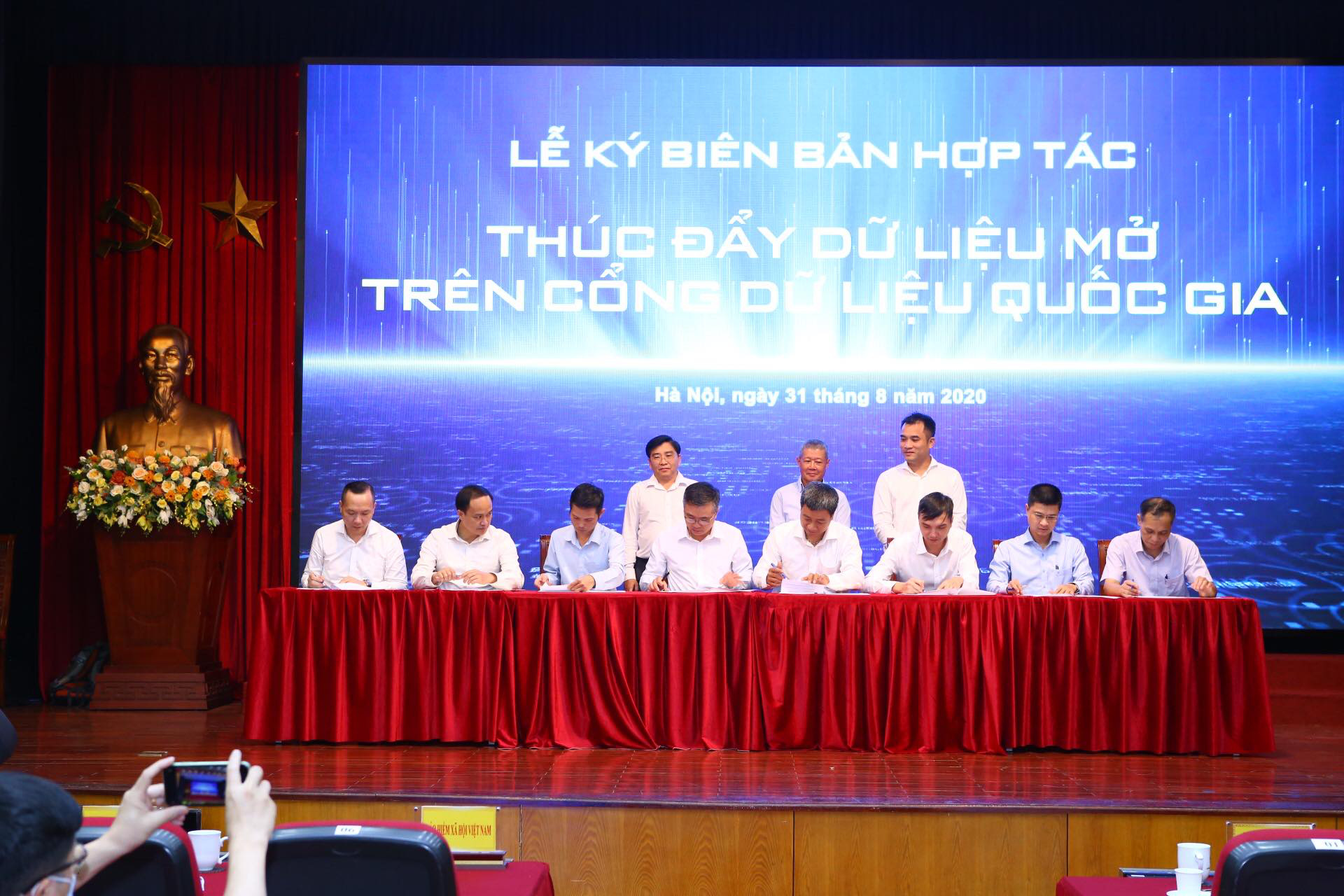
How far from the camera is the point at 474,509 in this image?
5527mm

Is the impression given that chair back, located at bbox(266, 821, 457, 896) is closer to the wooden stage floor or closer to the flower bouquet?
the wooden stage floor

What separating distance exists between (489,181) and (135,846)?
551cm

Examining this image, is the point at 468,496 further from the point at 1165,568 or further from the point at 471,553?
the point at 1165,568

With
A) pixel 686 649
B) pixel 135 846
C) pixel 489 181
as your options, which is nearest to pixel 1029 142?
pixel 489 181

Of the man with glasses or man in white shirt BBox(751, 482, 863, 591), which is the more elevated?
man in white shirt BBox(751, 482, 863, 591)

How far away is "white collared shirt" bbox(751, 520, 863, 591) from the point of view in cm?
539

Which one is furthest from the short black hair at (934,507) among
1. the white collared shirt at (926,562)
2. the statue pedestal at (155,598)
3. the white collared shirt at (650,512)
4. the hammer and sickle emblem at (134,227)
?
the hammer and sickle emblem at (134,227)

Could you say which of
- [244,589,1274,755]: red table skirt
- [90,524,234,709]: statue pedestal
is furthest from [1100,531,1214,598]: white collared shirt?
[90,524,234,709]: statue pedestal

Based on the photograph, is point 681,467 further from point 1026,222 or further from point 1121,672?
point 1121,672

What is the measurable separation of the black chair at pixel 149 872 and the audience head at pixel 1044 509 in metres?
4.12

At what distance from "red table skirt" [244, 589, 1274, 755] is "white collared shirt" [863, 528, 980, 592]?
1.27 feet

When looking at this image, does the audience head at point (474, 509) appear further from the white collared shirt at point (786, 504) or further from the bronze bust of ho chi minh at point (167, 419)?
the bronze bust of ho chi minh at point (167, 419)

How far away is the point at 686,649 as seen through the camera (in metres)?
4.93

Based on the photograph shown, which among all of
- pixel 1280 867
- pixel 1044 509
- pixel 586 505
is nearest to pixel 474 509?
pixel 586 505
